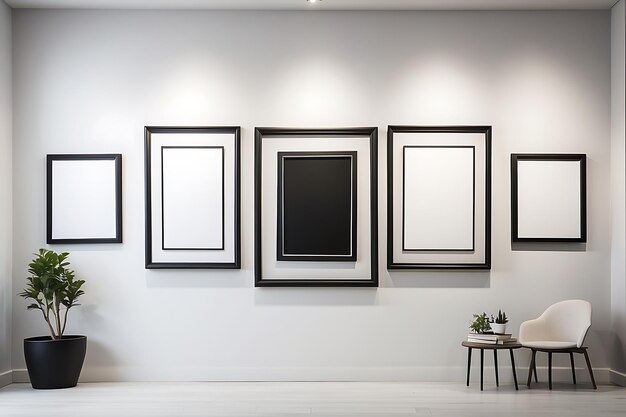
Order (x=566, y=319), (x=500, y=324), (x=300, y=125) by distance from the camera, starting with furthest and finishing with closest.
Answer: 1. (x=300, y=125)
2. (x=566, y=319)
3. (x=500, y=324)

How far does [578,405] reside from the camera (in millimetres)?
5551

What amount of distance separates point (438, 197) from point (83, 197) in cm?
283

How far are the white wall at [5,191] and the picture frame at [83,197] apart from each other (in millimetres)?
309

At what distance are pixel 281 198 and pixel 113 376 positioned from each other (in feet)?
6.36

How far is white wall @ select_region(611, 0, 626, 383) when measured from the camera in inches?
250

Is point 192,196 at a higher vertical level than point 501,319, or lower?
higher

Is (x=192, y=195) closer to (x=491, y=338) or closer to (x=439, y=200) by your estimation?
(x=439, y=200)

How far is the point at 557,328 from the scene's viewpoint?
6371mm

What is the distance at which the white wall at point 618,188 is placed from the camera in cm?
634

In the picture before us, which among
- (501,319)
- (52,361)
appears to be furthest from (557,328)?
(52,361)

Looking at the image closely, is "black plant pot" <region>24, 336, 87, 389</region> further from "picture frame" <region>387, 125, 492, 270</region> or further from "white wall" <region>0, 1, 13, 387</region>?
"picture frame" <region>387, 125, 492, 270</region>

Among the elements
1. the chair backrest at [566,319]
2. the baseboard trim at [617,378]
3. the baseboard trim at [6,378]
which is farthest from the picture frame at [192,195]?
the baseboard trim at [617,378]

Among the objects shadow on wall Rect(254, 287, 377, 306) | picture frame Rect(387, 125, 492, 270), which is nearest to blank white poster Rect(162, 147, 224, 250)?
shadow on wall Rect(254, 287, 377, 306)

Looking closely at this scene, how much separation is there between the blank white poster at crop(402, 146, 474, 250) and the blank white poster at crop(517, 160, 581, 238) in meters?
0.42
